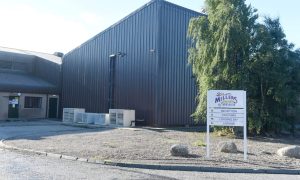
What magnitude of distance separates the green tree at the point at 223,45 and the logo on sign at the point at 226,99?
8022 mm

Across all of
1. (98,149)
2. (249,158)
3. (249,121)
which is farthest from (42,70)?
(249,158)

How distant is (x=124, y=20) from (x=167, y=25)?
4.02 meters

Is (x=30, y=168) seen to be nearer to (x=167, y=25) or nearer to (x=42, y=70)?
(x=167, y=25)

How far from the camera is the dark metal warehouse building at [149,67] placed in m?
28.1

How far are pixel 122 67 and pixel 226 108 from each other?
17.7 meters

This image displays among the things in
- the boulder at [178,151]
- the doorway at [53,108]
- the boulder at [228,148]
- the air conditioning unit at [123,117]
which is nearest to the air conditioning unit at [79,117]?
the air conditioning unit at [123,117]

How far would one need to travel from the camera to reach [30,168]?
10.6m

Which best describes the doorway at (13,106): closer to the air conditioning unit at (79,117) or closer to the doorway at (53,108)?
the doorway at (53,108)

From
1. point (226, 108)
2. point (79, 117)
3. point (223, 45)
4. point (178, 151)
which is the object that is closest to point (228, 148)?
point (226, 108)

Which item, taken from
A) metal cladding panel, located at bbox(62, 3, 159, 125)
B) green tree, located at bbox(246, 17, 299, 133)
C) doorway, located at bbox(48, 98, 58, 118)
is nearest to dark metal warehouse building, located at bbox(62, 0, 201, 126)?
metal cladding panel, located at bbox(62, 3, 159, 125)

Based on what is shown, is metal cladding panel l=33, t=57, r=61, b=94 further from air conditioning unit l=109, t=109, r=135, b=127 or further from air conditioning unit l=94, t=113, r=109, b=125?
air conditioning unit l=109, t=109, r=135, b=127

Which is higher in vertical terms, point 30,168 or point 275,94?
point 275,94

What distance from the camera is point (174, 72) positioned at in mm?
28953

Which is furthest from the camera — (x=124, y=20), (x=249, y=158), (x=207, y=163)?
(x=124, y=20)
